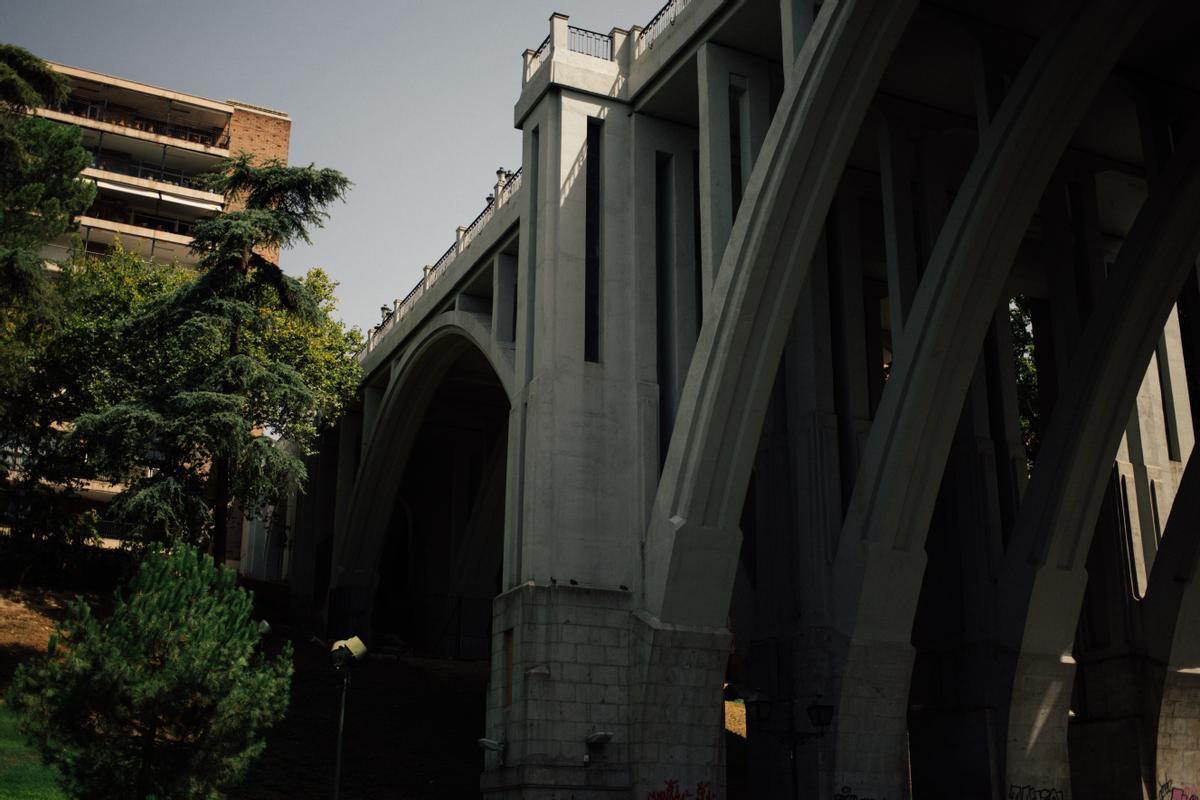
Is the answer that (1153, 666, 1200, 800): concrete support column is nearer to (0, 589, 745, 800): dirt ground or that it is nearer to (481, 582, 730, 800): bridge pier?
(481, 582, 730, 800): bridge pier

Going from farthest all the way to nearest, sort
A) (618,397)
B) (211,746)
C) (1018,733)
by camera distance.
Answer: (618,397) → (1018,733) → (211,746)

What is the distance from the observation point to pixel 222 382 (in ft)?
89.3

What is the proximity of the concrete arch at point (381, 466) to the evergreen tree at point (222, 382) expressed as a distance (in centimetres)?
408

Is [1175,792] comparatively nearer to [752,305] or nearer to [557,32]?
[752,305]

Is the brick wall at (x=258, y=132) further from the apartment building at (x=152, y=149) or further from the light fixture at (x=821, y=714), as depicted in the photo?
the light fixture at (x=821, y=714)

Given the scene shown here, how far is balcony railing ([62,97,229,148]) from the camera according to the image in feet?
169

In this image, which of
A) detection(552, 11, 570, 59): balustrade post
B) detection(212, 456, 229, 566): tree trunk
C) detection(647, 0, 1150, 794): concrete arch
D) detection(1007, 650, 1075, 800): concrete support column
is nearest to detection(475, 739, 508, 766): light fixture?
detection(647, 0, 1150, 794): concrete arch

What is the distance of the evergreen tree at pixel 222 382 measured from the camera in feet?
84.5

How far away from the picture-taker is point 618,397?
67.5 feet

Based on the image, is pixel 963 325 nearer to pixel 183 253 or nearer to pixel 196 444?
pixel 196 444

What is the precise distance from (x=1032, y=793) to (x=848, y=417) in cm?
637

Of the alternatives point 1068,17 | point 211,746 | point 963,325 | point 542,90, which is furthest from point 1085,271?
point 211,746

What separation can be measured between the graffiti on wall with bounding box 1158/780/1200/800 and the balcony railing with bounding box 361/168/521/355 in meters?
16.2

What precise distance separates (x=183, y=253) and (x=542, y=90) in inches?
1290
